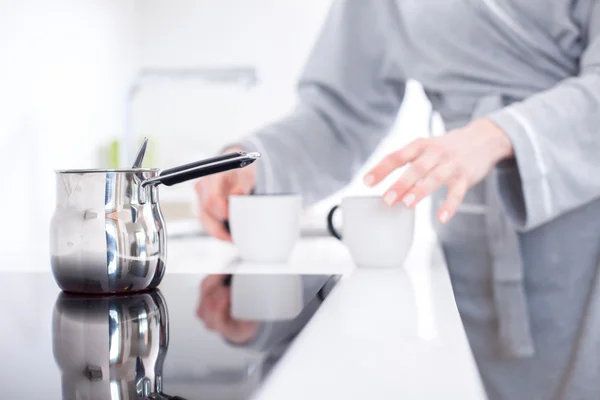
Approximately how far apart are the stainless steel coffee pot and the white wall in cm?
66

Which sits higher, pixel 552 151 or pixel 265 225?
pixel 552 151

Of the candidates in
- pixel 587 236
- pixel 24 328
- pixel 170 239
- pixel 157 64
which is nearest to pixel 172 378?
pixel 24 328

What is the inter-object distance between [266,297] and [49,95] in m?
1.31

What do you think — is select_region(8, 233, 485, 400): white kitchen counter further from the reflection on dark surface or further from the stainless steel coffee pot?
the stainless steel coffee pot

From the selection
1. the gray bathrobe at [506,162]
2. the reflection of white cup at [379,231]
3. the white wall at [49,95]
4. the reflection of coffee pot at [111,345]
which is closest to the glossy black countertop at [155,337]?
the reflection of coffee pot at [111,345]

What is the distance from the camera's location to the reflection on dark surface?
287mm

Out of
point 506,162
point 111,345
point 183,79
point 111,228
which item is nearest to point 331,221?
point 506,162

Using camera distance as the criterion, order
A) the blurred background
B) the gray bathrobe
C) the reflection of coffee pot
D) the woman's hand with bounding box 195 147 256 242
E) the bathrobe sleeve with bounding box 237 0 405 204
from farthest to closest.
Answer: the blurred background, the bathrobe sleeve with bounding box 237 0 405 204, the woman's hand with bounding box 195 147 256 242, the gray bathrobe, the reflection of coffee pot

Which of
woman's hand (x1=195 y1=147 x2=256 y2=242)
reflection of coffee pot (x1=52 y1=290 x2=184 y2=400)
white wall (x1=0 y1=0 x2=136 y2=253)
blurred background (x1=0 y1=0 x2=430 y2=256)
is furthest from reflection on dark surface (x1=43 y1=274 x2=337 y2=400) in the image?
blurred background (x1=0 y1=0 x2=430 y2=256)

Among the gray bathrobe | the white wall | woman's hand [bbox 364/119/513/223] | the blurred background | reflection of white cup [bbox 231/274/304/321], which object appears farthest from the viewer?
the blurred background

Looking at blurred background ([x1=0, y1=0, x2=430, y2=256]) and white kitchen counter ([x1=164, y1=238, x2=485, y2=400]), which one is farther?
blurred background ([x1=0, y1=0, x2=430, y2=256])

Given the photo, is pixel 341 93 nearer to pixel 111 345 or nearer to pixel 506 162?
pixel 506 162

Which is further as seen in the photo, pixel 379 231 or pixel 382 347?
pixel 379 231

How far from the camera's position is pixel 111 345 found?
1.16 ft
